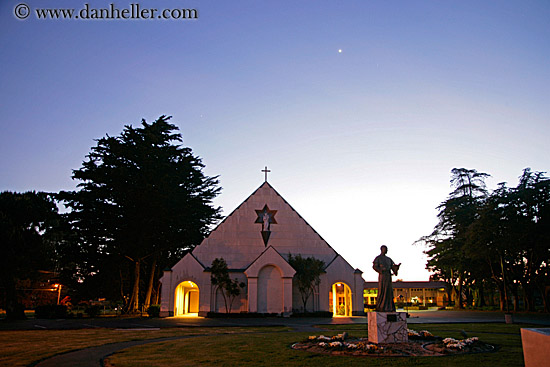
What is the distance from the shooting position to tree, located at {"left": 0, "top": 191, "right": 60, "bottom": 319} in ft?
103

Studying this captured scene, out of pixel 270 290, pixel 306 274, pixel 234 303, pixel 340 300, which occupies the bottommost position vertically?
pixel 340 300

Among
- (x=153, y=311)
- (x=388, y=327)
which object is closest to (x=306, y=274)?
(x=153, y=311)

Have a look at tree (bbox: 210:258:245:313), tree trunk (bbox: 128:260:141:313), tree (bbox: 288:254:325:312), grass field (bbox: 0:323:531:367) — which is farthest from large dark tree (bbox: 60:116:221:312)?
grass field (bbox: 0:323:531:367)

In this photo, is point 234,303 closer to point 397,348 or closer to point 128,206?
point 128,206

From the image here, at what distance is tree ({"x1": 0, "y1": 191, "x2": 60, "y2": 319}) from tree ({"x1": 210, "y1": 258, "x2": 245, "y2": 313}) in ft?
45.7

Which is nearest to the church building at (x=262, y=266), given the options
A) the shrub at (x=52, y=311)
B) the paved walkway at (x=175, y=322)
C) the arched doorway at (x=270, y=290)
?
the arched doorway at (x=270, y=290)

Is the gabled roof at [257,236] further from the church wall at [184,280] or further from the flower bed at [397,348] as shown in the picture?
the flower bed at [397,348]

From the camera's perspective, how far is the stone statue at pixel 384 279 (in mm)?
14355

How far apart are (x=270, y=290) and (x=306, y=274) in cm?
316

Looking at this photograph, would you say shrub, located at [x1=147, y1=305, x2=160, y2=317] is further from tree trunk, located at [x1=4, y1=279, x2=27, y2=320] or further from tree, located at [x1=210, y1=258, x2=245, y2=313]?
tree trunk, located at [x1=4, y1=279, x2=27, y2=320]

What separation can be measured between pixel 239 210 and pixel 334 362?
1067 inches

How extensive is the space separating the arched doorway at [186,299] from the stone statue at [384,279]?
23119 mm

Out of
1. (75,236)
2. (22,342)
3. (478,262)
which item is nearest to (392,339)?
(22,342)

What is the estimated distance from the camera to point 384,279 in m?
14.9
